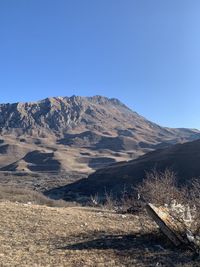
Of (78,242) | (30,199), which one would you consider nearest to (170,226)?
(78,242)

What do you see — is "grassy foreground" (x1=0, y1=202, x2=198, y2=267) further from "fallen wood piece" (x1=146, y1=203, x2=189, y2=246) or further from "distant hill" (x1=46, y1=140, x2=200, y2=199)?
"distant hill" (x1=46, y1=140, x2=200, y2=199)

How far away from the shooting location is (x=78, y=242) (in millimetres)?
11047

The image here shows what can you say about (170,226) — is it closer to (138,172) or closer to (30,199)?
(30,199)

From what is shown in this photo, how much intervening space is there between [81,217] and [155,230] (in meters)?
3.15

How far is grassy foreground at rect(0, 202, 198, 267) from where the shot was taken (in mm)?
9484

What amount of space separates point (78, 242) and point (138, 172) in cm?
8309

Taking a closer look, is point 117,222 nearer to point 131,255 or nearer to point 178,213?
point 178,213

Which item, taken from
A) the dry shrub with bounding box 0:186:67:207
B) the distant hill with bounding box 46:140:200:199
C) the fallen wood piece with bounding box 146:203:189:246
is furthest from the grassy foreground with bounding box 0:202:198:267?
the distant hill with bounding box 46:140:200:199

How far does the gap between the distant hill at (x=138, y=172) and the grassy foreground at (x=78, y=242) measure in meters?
65.0

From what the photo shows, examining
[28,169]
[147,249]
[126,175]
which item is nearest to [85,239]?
[147,249]

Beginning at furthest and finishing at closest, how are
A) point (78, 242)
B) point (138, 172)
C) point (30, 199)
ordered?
point (138, 172)
point (30, 199)
point (78, 242)

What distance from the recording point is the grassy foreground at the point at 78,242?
9.48 m

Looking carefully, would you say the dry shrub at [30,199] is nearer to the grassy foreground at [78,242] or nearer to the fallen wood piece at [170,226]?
the grassy foreground at [78,242]

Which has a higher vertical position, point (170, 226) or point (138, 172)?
point (170, 226)
